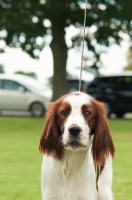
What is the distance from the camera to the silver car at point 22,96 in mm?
24281

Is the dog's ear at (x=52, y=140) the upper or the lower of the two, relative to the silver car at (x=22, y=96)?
lower

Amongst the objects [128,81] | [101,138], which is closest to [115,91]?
[128,81]

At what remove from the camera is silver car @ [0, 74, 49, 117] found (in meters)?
24.3

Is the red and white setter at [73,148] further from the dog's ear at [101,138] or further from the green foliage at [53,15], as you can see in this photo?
the green foliage at [53,15]

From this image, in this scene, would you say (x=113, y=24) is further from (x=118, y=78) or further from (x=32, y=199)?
(x=32, y=199)

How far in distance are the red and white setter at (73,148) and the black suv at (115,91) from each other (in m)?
19.1

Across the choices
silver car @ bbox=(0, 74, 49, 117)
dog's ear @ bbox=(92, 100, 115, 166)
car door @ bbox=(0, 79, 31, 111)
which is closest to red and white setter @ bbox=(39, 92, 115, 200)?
dog's ear @ bbox=(92, 100, 115, 166)

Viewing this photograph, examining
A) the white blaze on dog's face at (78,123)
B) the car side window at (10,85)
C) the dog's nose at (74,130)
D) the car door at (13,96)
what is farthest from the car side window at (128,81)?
the dog's nose at (74,130)

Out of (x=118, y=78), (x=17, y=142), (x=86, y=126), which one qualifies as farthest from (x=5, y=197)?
(x=118, y=78)

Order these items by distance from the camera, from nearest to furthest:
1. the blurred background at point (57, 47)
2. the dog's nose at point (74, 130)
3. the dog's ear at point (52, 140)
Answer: the dog's nose at point (74, 130)
the dog's ear at point (52, 140)
the blurred background at point (57, 47)

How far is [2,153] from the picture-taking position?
11.7 metres

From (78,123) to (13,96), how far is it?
20155 mm

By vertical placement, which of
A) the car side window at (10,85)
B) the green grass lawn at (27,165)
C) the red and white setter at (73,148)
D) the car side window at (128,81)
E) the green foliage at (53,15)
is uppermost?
the green foliage at (53,15)

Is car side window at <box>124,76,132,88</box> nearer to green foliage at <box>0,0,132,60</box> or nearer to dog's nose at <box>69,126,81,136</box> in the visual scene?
green foliage at <box>0,0,132,60</box>
